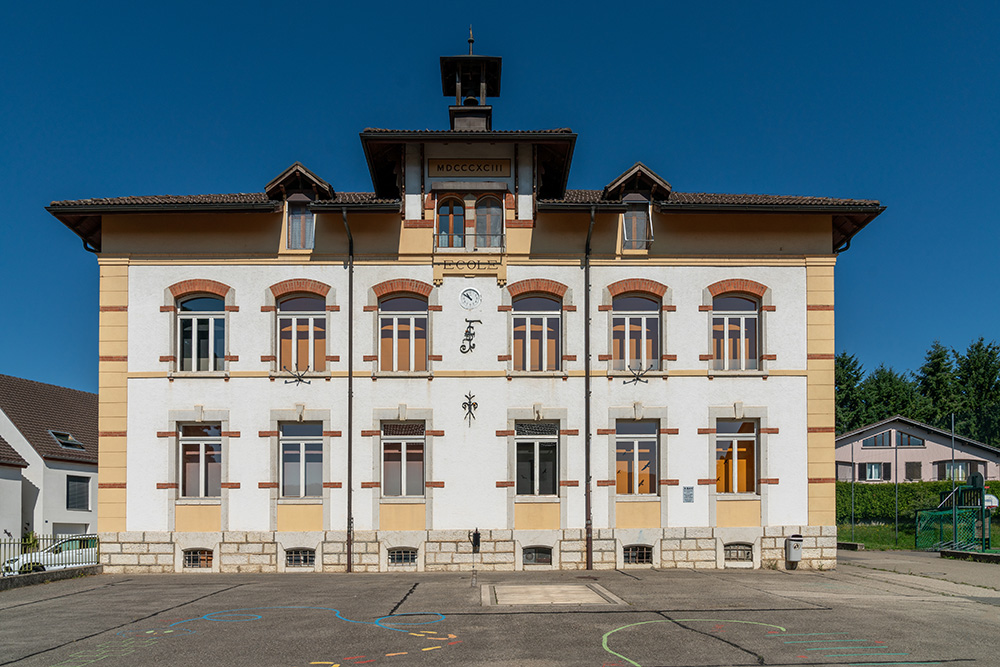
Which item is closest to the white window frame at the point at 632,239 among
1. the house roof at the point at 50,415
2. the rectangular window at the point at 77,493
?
the house roof at the point at 50,415

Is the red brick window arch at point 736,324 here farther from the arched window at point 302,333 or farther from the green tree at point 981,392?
the green tree at point 981,392

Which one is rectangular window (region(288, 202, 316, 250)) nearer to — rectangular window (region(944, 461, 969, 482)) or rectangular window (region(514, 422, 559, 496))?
rectangular window (region(514, 422, 559, 496))

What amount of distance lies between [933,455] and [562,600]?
46.6 metres

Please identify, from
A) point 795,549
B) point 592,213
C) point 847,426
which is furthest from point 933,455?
point 592,213

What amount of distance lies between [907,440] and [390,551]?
44.1 m

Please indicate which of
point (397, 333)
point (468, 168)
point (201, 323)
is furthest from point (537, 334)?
point (201, 323)

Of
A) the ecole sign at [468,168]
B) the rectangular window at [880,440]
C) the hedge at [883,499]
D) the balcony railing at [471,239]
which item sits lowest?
the hedge at [883,499]

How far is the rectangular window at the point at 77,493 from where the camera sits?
4266 cm

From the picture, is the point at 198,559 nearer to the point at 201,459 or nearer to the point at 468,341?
the point at 201,459

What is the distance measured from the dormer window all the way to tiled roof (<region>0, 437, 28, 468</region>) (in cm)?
350

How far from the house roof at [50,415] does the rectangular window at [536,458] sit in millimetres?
28745

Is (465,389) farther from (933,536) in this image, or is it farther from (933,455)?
(933,455)

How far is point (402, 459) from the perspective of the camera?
22547 millimetres

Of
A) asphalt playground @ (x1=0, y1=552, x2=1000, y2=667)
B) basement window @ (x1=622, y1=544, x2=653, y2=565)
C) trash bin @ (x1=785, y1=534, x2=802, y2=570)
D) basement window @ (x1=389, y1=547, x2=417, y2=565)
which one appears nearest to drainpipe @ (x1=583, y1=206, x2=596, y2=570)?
basement window @ (x1=622, y1=544, x2=653, y2=565)
